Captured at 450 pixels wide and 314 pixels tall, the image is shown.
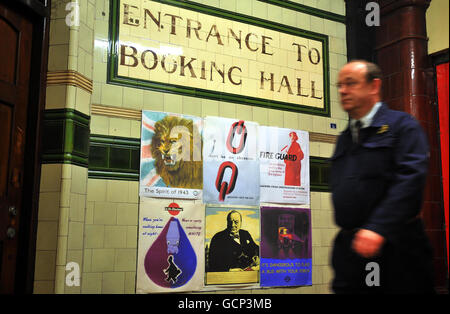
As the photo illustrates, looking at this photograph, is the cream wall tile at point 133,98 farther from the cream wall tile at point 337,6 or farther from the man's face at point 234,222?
the cream wall tile at point 337,6

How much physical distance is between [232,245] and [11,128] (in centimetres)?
259

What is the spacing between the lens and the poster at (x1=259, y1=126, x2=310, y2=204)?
588 cm

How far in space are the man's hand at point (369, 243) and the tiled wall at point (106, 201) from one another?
296cm

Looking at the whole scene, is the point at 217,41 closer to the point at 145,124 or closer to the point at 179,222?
the point at 145,124

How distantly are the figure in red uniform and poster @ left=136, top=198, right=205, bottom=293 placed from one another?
4.00 feet

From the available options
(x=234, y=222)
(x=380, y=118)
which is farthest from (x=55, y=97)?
(x=380, y=118)

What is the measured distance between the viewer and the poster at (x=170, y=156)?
514 cm

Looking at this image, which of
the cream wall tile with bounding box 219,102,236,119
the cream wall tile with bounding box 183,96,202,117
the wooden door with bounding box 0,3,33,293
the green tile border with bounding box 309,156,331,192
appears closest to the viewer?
the wooden door with bounding box 0,3,33,293

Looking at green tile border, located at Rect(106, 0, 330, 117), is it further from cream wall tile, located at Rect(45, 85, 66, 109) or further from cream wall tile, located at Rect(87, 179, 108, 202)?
cream wall tile, located at Rect(87, 179, 108, 202)

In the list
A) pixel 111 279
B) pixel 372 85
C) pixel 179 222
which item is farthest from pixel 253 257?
pixel 372 85

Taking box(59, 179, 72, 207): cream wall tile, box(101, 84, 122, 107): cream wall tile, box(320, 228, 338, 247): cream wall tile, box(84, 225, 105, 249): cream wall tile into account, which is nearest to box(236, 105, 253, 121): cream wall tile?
box(101, 84, 122, 107): cream wall tile

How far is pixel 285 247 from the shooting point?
5.88m

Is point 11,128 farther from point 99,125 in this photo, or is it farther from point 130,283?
point 130,283

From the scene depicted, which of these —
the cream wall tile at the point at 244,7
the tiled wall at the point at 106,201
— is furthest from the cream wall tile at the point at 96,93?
the cream wall tile at the point at 244,7
